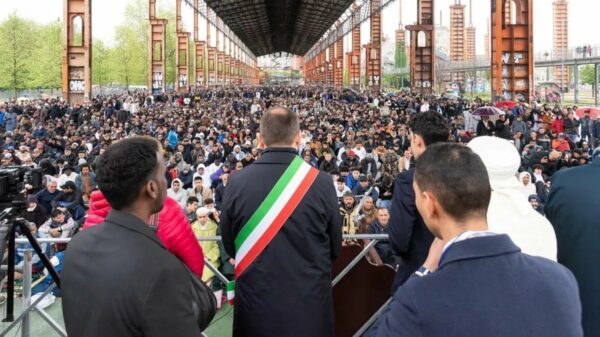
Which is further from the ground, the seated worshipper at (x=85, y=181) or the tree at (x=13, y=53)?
the tree at (x=13, y=53)

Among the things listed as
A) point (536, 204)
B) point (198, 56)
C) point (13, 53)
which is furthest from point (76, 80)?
point (198, 56)

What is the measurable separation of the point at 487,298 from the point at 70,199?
35.1 ft

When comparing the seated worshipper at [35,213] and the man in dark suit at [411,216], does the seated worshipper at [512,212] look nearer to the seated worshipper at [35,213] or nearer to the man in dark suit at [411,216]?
the man in dark suit at [411,216]

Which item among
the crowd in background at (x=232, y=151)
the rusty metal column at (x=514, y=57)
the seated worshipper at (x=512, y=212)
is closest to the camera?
the seated worshipper at (x=512, y=212)

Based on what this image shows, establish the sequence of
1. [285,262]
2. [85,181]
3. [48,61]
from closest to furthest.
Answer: [285,262], [85,181], [48,61]

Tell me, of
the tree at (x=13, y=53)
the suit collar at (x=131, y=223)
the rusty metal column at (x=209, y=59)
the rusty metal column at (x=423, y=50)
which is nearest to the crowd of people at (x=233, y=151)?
the suit collar at (x=131, y=223)

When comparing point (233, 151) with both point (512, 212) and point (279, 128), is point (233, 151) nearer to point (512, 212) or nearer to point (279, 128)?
point (279, 128)

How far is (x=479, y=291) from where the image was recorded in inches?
60.5

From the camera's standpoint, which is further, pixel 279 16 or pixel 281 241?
pixel 279 16

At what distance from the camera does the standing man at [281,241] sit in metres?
2.88

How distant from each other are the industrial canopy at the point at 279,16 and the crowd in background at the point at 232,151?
1125 inches

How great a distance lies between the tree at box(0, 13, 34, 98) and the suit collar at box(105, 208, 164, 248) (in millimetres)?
53402

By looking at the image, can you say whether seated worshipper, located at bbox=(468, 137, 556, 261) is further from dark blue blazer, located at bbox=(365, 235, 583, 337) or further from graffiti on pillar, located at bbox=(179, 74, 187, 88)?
graffiti on pillar, located at bbox=(179, 74, 187, 88)

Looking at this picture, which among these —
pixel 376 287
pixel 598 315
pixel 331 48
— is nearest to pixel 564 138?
pixel 376 287
